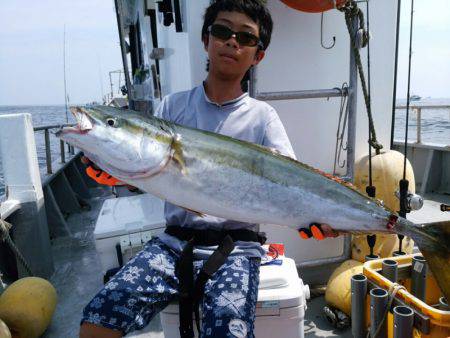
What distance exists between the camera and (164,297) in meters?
2.04

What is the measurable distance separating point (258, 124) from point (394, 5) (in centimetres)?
246

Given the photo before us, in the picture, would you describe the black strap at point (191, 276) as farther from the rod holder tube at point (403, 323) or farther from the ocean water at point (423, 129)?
the ocean water at point (423, 129)

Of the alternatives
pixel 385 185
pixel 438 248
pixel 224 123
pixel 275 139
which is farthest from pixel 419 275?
pixel 224 123

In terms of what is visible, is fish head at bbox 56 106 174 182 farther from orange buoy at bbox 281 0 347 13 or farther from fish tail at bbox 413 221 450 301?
orange buoy at bbox 281 0 347 13

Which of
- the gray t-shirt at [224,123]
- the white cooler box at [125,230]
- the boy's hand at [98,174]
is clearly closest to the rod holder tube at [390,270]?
the gray t-shirt at [224,123]

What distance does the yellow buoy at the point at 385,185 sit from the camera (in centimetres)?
350

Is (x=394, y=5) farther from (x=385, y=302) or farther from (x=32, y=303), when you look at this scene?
(x=32, y=303)

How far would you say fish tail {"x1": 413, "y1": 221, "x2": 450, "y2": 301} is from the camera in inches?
76.2

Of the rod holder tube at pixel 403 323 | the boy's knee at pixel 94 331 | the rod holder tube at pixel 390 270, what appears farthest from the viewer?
Result: the rod holder tube at pixel 390 270

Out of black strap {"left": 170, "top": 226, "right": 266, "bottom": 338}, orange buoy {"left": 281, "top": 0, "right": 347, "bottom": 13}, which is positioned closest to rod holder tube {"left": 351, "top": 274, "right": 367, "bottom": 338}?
black strap {"left": 170, "top": 226, "right": 266, "bottom": 338}

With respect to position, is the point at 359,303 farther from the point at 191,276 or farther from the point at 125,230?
the point at 125,230

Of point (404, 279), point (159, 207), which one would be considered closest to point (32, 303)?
point (159, 207)

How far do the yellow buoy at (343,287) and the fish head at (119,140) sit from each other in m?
2.28

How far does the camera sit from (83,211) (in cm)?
696
